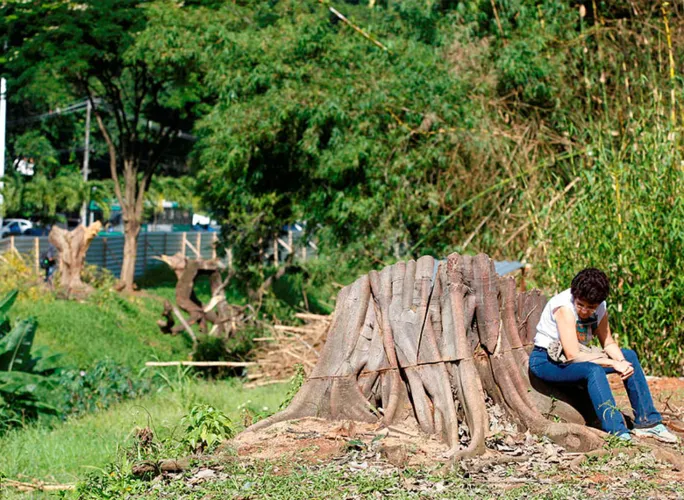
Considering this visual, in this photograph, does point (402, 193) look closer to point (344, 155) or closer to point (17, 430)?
point (344, 155)

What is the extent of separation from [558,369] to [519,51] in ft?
26.8

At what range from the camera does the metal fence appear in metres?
24.1

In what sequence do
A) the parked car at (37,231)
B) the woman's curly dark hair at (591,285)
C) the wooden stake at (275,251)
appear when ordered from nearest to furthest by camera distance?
the woman's curly dark hair at (591,285) < the wooden stake at (275,251) < the parked car at (37,231)

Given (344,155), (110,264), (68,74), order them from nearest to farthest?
(344,155) → (68,74) → (110,264)

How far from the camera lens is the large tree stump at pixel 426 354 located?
5652 mm

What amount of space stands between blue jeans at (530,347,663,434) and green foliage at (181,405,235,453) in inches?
77.1

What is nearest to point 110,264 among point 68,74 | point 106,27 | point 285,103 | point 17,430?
point 68,74

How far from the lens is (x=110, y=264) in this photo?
92.6 ft

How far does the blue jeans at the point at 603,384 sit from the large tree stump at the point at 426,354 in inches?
7.6

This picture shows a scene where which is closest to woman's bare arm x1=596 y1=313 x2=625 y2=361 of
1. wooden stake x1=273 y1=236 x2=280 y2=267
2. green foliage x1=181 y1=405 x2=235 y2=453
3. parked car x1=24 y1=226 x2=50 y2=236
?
green foliage x1=181 y1=405 x2=235 y2=453

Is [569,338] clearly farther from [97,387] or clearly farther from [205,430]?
[97,387]

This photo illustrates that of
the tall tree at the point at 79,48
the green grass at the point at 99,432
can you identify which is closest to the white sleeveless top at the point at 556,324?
the green grass at the point at 99,432

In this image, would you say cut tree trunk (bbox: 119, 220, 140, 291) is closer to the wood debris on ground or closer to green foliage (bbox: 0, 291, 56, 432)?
the wood debris on ground

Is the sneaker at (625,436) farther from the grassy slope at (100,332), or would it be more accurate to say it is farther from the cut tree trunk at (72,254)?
A: the cut tree trunk at (72,254)
